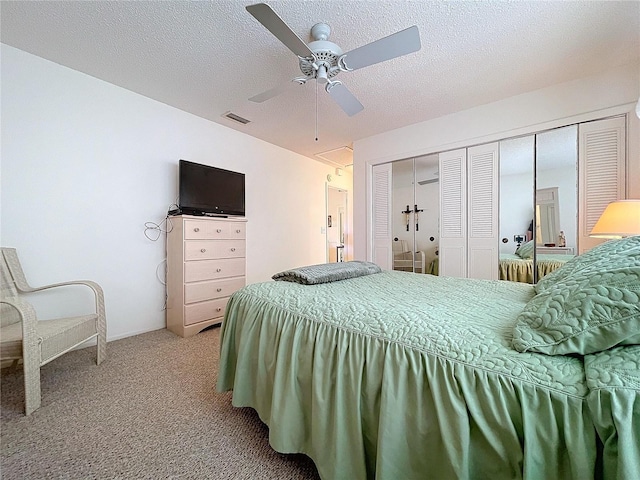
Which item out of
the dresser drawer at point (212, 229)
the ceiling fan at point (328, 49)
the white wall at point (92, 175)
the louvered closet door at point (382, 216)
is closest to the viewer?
the ceiling fan at point (328, 49)

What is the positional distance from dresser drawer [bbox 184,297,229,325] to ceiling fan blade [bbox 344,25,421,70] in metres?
2.31

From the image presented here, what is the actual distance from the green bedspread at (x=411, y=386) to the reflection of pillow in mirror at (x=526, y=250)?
1.69 m

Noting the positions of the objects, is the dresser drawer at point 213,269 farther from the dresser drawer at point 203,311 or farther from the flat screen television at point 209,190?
the flat screen television at point 209,190

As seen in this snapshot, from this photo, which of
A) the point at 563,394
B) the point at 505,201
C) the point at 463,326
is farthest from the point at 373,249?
the point at 563,394

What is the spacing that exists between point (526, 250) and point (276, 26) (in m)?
2.99

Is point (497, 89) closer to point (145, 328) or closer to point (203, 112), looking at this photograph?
point (203, 112)

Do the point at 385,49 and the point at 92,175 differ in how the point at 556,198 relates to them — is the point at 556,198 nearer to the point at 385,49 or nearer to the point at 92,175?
the point at 385,49

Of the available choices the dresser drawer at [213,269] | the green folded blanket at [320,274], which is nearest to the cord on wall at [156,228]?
the dresser drawer at [213,269]

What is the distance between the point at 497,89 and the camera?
2605 mm

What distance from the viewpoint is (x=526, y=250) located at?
9.02ft

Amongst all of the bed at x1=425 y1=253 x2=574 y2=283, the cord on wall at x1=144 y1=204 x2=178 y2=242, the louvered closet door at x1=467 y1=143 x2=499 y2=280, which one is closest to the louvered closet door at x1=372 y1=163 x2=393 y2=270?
the louvered closet door at x1=467 y1=143 x2=499 y2=280

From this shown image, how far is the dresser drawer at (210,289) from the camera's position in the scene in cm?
264

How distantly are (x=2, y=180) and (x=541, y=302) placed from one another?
3.37 metres

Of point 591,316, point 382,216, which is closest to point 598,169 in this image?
point 382,216
